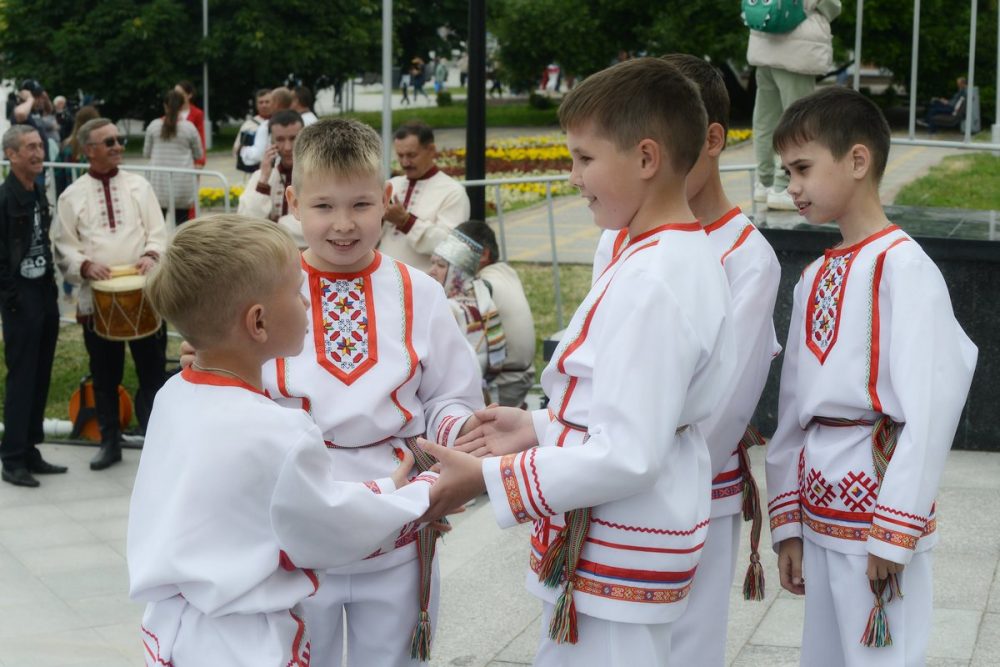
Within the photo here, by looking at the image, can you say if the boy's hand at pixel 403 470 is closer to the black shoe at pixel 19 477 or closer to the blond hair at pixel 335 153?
the blond hair at pixel 335 153

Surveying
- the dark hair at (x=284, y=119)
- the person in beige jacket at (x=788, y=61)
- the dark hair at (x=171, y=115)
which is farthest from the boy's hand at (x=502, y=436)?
the dark hair at (x=171, y=115)

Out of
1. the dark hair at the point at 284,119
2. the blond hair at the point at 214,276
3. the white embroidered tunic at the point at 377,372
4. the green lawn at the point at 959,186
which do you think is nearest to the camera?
the blond hair at the point at 214,276

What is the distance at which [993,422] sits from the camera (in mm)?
6637

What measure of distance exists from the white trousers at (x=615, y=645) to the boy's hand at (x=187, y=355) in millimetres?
919

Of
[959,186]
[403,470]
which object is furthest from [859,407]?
[959,186]

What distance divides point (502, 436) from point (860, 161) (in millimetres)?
1079

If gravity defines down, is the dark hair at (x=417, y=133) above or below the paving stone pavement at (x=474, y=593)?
above

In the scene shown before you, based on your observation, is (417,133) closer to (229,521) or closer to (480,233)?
(480,233)

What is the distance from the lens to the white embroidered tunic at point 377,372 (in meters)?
3.20

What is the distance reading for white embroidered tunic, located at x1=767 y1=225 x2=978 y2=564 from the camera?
2992mm

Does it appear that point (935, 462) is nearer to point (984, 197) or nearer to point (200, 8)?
point (984, 197)

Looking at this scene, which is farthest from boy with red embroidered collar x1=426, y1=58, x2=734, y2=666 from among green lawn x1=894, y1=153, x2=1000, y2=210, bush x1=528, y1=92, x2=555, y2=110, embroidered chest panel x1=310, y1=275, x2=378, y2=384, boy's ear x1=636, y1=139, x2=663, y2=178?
bush x1=528, y1=92, x2=555, y2=110

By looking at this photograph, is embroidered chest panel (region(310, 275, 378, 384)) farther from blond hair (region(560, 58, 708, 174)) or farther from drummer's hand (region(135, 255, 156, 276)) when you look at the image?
drummer's hand (region(135, 255, 156, 276))

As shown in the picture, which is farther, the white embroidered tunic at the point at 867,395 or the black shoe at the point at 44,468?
the black shoe at the point at 44,468
